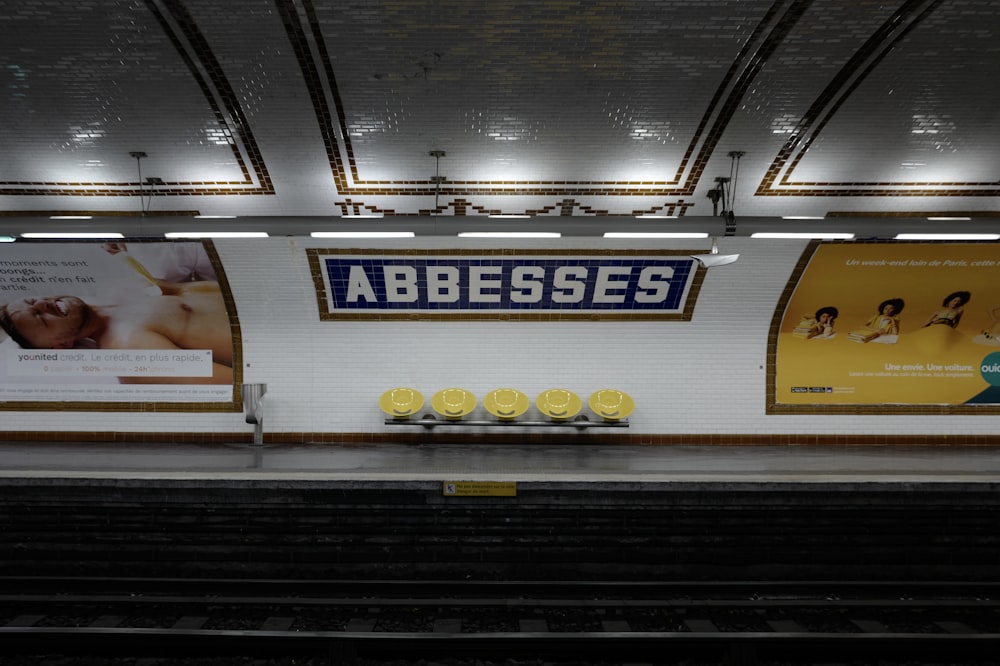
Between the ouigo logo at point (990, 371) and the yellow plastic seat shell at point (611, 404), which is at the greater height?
the ouigo logo at point (990, 371)

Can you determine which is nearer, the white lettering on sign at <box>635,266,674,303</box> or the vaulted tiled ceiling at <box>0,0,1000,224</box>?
the vaulted tiled ceiling at <box>0,0,1000,224</box>

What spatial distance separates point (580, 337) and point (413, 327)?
2.25m

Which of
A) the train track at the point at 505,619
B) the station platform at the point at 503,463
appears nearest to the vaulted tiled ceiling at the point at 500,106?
the station platform at the point at 503,463

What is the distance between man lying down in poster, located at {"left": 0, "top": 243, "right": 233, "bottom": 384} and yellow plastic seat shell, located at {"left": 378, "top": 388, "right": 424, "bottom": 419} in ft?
7.15

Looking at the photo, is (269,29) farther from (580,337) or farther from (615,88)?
(580,337)

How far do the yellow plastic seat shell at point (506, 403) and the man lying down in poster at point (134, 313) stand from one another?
140 inches

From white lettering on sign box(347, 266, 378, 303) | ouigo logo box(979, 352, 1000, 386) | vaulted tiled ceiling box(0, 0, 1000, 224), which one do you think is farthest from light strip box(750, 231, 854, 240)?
white lettering on sign box(347, 266, 378, 303)

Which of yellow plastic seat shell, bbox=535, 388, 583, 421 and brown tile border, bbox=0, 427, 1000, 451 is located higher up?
yellow plastic seat shell, bbox=535, 388, 583, 421

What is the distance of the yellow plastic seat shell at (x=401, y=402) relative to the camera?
7777 mm

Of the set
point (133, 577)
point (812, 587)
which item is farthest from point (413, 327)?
point (812, 587)

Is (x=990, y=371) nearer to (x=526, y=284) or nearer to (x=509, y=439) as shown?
(x=526, y=284)

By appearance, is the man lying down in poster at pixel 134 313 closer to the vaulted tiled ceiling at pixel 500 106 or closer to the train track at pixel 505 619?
the vaulted tiled ceiling at pixel 500 106

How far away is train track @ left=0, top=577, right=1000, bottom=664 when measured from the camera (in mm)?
4066

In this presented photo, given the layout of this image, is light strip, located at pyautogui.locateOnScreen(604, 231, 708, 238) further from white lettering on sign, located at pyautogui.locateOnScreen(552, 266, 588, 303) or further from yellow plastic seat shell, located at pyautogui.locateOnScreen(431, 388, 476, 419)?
yellow plastic seat shell, located at pyautogui.locateOnScreen(431, 388, 476, 419)
